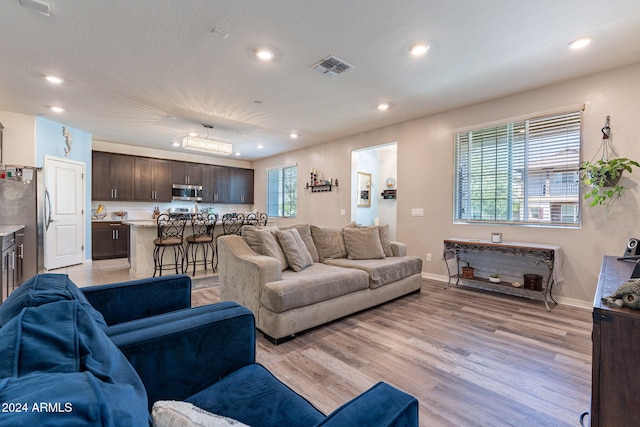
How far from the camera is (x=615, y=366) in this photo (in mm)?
1144

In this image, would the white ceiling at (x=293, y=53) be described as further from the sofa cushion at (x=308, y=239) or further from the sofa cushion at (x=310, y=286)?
the sofa cushion at (x=310, y=286)

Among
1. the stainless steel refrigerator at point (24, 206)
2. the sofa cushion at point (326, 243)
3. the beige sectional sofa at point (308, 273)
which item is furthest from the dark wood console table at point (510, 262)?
the stainless steel refrigerator at point (24, 206)

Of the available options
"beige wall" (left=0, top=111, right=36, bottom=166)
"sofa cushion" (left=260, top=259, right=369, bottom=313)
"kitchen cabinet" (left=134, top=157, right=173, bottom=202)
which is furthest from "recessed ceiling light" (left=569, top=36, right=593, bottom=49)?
"kitchen cabinet" (left=134, top=157, right=173, bottom=202)

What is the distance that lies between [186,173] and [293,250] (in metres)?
6.00

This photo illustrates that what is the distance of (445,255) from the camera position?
4.20m

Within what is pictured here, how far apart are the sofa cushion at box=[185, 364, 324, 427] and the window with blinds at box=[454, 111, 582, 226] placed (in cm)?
403

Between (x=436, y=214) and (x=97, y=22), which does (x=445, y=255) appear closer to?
(x=436, y=214)

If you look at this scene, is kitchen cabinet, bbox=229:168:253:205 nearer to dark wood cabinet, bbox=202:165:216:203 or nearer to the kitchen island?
dark wood cabinet, bbox=202:165:216:203

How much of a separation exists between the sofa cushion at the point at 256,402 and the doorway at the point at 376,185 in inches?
207

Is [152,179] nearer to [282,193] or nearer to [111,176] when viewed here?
[111,176]

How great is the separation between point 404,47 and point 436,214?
2744 millimetres

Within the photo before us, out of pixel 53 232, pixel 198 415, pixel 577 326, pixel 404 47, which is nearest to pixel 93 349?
pixel 198 415

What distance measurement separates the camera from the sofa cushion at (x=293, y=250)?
3.17m

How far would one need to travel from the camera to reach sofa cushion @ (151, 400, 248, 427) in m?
0.61
